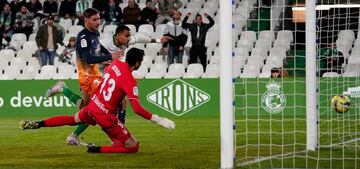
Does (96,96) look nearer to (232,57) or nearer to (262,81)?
(232,57)

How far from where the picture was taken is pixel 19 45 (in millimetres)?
25719

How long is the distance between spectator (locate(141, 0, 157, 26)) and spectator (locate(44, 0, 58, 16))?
305 centimetres

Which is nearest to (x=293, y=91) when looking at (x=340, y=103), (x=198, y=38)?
(x=340, y=103)

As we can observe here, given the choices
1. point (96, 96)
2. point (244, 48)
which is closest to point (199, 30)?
point (244, 48)

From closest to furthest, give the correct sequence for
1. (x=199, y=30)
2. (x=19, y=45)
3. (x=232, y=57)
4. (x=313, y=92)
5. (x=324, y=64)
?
(x=232, y=57)
(x=313, y=92)
(x=324, y=64)
(x=199, y=30)
(x=19, y=45)

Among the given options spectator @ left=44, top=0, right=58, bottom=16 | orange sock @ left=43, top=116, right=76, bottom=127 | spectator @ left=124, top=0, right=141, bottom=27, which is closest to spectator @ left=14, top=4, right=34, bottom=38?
spectator @ left=44, top=0, right=58, bottom=16

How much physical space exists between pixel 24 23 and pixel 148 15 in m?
3.98

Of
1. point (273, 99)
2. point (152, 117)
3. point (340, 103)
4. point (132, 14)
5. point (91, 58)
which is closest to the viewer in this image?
point (152, 117)

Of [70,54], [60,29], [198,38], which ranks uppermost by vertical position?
[60,29]

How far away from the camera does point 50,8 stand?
26000 mm

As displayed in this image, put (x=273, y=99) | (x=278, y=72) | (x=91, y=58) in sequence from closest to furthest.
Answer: (x=91, y=58)
(x=273, y=99)
(x=278, y=72)

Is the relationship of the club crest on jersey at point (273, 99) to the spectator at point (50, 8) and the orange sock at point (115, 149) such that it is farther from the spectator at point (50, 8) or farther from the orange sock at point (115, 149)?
the spectator at point (50, 8)

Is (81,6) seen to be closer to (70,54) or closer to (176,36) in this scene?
(70,54)

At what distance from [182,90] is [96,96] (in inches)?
356
